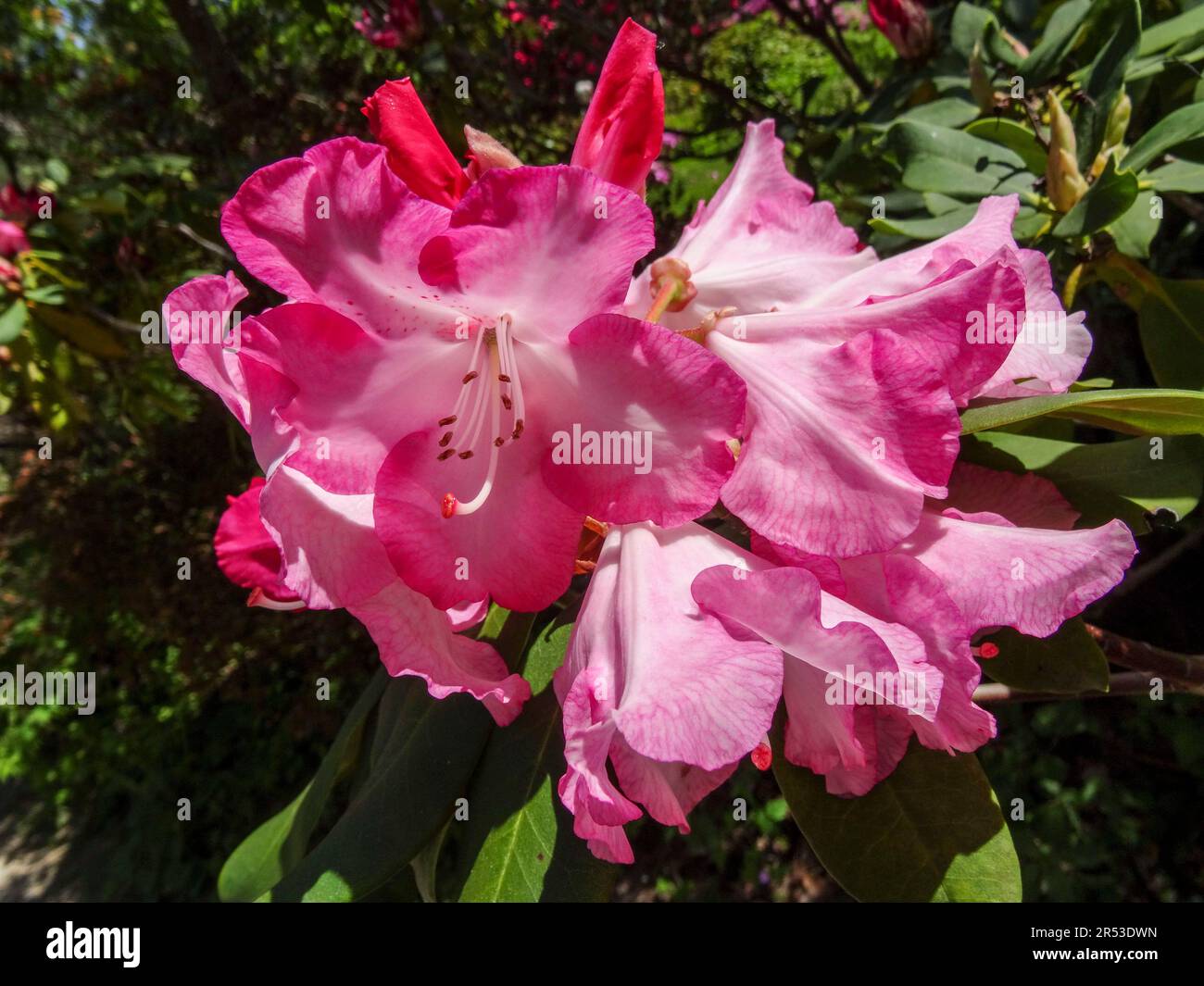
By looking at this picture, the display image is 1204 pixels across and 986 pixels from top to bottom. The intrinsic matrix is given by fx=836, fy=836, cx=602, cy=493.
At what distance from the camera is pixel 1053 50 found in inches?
43.1

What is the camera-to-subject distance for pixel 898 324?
0.53 meters

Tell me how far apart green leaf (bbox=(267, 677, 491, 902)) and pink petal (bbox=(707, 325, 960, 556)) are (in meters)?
0.44

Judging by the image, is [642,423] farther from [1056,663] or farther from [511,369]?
[1056,663]

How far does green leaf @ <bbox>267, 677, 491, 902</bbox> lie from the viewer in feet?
2.49

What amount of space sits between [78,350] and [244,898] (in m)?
2.02

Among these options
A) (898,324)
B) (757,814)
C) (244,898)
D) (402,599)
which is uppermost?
(898,324)

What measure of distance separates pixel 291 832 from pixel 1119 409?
957mm

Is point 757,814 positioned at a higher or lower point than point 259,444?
lower

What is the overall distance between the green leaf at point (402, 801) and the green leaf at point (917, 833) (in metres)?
0.32

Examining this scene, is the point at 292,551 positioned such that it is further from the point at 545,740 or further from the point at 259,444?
the point at 545,740

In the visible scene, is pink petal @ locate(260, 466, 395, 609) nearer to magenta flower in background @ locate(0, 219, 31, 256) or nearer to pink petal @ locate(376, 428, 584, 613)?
pink petal @ locate(376, 428, 584, 613)

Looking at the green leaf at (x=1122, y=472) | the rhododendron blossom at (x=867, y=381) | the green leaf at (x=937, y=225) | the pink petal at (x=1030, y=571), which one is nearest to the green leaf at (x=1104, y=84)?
the green leaf at (x=937, y=225)

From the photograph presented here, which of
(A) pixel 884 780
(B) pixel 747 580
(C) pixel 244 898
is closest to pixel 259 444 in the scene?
(B) pixel 747 580

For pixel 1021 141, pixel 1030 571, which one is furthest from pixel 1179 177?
pixel 1030 571
